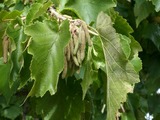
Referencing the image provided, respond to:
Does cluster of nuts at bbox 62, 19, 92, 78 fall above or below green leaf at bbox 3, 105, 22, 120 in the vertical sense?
above

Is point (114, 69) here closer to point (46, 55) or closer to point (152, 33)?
point (46, 55)

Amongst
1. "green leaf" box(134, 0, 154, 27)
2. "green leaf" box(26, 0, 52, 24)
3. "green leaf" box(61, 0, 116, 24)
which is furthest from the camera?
"green leaf" box(134, 0, 154, 27)

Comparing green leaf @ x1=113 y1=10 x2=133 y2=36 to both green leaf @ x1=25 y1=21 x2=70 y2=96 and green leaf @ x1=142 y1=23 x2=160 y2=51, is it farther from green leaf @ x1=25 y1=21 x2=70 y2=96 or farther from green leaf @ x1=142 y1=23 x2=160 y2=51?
green leaf @ x1=142 y1=23 x2=160 y2=51

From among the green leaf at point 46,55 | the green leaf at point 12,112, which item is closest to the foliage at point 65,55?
the green leaf at point 46,55

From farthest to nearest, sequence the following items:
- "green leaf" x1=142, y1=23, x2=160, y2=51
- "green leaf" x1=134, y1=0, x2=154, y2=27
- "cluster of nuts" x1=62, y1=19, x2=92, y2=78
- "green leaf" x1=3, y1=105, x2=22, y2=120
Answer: "green leaf" x1=3, y1=105, x2=22, y2=120 → "green leaf" x1=142, y1=23, x2=160, y2=51 → "green leaf" x1=134, y1=0, x2=154, y2=27 → "cluster of nuts" x1=62, y1=19, x2=92, y2=78

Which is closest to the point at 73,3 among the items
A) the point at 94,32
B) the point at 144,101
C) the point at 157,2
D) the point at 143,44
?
the point at 94,32

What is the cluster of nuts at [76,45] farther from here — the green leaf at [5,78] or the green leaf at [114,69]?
the green leaf at [5,78]

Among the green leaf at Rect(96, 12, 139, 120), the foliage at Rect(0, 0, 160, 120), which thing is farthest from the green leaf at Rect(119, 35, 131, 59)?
the green leaf at Rect(96, 12, 139, 120)
